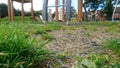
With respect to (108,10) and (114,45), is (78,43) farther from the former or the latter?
(108,10)

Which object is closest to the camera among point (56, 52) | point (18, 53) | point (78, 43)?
point (18, 53)

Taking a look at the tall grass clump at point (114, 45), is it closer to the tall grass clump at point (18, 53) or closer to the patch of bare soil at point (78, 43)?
the patch of bare soil at point (78, 43)

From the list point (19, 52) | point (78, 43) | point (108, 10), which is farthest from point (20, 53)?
point (108, 10)

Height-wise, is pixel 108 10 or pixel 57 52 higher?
pixel 108 10

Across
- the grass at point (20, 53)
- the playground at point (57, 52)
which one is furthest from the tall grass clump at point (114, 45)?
the grass at point (20, 53)

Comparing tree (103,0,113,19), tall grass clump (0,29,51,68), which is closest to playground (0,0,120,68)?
tall grass clump (0,29,51,68)

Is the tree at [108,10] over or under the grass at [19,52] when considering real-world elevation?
over

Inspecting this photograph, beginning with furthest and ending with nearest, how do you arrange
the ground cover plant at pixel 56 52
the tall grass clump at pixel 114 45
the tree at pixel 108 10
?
the tree at pixel 108 10, the tall grass clump at pixel 114 45, the ground cover plant at pixel 56 52

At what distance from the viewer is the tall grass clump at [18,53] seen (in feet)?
6.38

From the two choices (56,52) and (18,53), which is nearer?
(18,53)

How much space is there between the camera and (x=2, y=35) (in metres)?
2.25

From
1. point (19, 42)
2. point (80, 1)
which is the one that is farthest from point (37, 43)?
point (80, 1)

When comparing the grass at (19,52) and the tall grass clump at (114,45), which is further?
the tall grass clump at (114,45)

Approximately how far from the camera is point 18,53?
2.01 m
